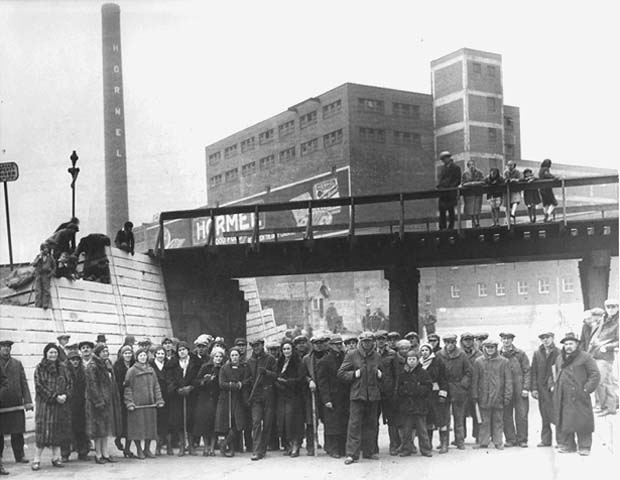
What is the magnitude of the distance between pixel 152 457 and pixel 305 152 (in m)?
39.3

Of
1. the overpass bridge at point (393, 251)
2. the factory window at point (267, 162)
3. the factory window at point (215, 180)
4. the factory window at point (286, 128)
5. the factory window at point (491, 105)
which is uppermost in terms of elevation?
the factory window at point (491, 105)

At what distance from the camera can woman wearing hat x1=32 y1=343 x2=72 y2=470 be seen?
9258mm

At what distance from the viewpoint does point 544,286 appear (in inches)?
1834

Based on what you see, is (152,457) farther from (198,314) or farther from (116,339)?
(198,314)

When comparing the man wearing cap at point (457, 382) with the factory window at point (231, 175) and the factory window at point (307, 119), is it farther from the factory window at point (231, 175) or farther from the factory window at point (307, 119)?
the factory window at point (231, 175)

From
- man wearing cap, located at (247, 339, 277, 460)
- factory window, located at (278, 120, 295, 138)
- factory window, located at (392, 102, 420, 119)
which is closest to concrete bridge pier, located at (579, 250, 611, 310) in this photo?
man wearing cap, located at (247, 339, 277, 460)

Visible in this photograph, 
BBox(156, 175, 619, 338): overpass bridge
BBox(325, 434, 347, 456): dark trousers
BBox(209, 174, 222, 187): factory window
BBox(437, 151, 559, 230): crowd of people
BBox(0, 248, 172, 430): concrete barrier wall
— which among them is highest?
BBox(209, 174, 222, 187): factory window

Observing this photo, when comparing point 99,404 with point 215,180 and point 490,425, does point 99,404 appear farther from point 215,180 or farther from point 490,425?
point 215,180

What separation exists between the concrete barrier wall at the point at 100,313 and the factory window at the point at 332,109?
2913 cm

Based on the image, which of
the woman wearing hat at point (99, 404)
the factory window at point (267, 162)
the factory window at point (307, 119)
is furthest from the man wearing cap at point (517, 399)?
the factory window at point (267, 162)

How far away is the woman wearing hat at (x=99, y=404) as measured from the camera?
9586mm

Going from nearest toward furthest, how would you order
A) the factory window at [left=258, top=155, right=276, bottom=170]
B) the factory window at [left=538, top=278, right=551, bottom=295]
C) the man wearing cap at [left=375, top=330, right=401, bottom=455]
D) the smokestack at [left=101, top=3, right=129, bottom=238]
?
the man wearing cap at [left=375, top=330, right=401, bottom=455], the smokestack at [left=101, top=3, right=129, bottom=238], the factory window at [left=538, top=278, right=551, bottom=295], the factory window at [left=258, top=155, right=276, bottom=170]

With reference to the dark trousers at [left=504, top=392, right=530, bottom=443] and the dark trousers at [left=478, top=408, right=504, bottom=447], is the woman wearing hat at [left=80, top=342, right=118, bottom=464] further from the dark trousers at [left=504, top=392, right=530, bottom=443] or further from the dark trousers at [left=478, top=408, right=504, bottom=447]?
the dark trousers at [left=504, top=392, right=530, bottom=443]

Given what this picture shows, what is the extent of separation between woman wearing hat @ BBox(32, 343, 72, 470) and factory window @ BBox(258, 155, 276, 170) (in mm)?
42400
